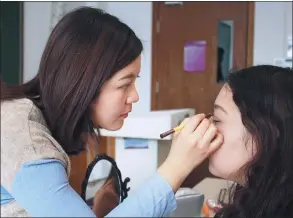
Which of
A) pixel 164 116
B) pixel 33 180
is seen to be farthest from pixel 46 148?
pixel 164 116

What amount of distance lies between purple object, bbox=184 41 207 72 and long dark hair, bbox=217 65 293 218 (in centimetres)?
181

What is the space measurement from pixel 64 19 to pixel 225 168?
0.43m

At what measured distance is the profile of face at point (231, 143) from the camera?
0.75m

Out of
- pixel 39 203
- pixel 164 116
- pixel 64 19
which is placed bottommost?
pixel 164 116

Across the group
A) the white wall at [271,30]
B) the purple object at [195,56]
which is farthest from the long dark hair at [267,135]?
the purple object at [195,56]

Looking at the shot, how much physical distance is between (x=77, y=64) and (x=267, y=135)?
0.42 metres

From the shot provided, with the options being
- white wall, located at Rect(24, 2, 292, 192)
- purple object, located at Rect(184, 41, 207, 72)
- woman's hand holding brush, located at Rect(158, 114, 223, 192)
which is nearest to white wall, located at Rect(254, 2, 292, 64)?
white wall, located at Rect(24, 2, 292, 192)

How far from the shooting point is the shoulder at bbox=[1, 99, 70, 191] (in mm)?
377

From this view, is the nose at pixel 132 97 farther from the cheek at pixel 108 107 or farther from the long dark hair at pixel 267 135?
the long dark hair at pixel 267 135

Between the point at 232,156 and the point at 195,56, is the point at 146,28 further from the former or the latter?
the point at 232,156

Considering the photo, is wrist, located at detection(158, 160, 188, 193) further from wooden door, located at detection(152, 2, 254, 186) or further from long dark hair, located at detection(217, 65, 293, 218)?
wooden door, located at detection(152, 2, 254, 186)

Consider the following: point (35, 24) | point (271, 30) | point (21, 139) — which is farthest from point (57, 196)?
point (35, 24)

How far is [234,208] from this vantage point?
853mm

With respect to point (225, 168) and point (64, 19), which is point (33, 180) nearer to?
point (64, 19)
